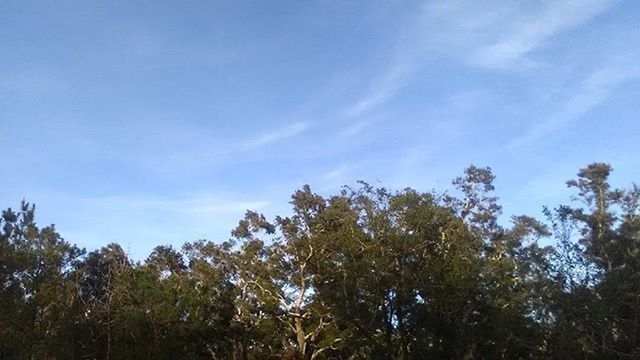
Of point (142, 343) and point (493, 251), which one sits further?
point (493, 251)

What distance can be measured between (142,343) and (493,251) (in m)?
17.9

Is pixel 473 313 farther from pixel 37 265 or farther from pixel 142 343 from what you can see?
pixel 37 265

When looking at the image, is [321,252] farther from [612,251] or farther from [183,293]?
[612,251]

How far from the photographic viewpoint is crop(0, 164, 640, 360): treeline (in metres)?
22.0

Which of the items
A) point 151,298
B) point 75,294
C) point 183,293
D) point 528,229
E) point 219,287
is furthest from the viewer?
point 528,229

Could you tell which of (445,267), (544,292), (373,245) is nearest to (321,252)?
(373,245)

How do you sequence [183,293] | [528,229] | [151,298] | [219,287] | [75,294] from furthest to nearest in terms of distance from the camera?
[528,229] < [219,287] < [183,293] < [151,298] < [75,294]

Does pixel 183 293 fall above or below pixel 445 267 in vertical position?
below

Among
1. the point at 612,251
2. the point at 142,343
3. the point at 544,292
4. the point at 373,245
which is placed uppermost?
the point at 612,251

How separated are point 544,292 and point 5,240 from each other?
65.4 ft

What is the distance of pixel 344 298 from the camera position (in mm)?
24969

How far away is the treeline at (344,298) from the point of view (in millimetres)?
22031

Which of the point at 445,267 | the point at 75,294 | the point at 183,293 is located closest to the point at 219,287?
the point at 183,293

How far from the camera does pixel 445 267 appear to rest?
976 inches
